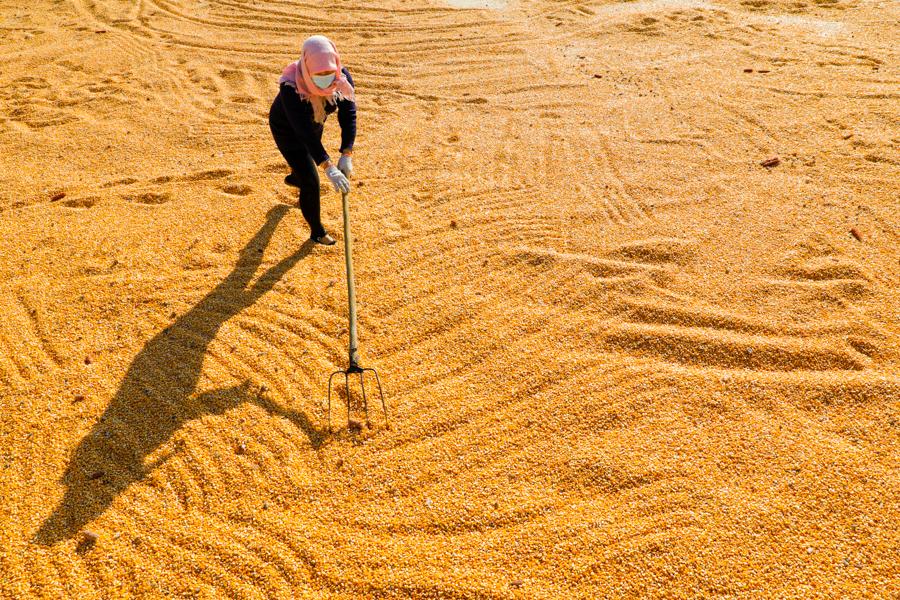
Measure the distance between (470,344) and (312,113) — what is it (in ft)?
6.45

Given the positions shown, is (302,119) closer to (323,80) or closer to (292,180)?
(323,80)

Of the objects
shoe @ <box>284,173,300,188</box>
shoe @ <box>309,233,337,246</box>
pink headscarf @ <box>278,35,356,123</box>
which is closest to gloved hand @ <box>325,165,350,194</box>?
pink headscarf @ <box>278,35,356,123</box>

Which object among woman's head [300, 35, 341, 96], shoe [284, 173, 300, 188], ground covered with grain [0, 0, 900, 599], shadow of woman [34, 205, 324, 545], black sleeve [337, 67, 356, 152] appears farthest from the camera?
shoe [284, 173, 300, 188]

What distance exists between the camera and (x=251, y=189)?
5.10m

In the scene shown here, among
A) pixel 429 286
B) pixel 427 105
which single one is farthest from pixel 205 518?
pixel 427 105

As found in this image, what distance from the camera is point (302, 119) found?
144 inches

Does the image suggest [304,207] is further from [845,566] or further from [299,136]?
[845,566]

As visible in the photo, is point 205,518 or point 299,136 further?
point 299,136

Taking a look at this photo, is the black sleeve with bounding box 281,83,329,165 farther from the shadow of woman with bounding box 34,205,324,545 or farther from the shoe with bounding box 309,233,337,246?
the shadow of woman with bounding box 34,205,324,545

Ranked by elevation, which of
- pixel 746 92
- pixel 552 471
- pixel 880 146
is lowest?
pixel 552 471

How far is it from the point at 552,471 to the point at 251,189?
3.91 meters

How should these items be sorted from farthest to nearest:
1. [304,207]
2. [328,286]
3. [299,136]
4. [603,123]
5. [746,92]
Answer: [746,92], [603,123], [304,207], [328,286], [299,136]

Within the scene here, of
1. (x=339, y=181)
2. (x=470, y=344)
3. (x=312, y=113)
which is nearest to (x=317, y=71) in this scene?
(x=312, y=113)

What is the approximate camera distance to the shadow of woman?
8.80ft
